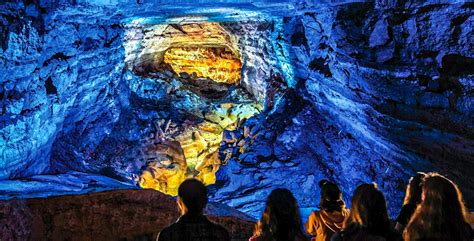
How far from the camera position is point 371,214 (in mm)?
2441

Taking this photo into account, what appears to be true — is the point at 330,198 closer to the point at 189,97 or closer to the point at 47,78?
the point at 47,78

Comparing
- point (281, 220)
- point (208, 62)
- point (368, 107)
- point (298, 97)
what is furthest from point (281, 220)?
point (208, 62)

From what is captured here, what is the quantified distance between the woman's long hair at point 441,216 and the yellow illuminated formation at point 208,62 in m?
→ 13.6

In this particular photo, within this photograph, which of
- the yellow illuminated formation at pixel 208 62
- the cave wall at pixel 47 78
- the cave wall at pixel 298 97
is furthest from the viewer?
the yellow illuminated formation at pixel 208 62

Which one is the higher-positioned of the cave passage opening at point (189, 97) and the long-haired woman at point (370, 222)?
the long-haired woman at point (370, 222)

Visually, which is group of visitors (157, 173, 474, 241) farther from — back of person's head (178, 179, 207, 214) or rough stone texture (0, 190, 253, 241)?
rough stone texture (0, 190, 253, 241)

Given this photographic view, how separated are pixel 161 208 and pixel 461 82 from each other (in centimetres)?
415

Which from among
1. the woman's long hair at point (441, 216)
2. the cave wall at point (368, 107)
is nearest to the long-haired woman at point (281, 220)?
the woman's long hair at point (441, 216)

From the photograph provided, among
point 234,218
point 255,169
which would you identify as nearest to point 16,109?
point 234,218

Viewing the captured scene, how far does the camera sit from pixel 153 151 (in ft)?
37.4

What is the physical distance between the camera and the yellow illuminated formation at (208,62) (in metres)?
16.4

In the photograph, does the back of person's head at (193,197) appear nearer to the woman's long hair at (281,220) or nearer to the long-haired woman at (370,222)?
the woman's long hair at (281,220)

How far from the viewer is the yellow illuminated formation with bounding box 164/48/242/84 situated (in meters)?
16.4

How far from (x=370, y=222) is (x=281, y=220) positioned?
1.90 ft
